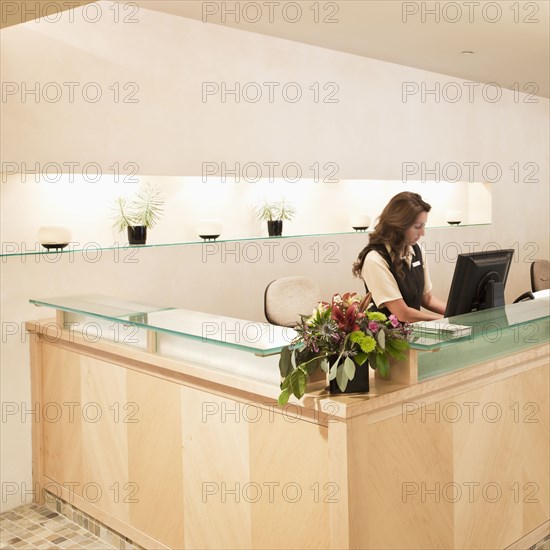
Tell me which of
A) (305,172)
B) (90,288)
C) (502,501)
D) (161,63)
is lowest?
(502,501)

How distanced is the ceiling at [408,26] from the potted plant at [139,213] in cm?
107

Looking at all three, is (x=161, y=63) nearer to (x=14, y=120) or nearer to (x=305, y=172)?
(x=14, y=120)

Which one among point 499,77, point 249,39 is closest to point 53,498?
point 249,39

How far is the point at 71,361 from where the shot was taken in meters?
3.39

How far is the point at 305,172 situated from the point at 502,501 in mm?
2831

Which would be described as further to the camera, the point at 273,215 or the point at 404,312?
the point at 273,215

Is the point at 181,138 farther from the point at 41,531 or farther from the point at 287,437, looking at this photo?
the point at 287,437

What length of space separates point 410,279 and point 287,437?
1.71m

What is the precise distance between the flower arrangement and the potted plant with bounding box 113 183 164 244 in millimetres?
2052

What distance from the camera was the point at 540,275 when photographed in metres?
5.83
